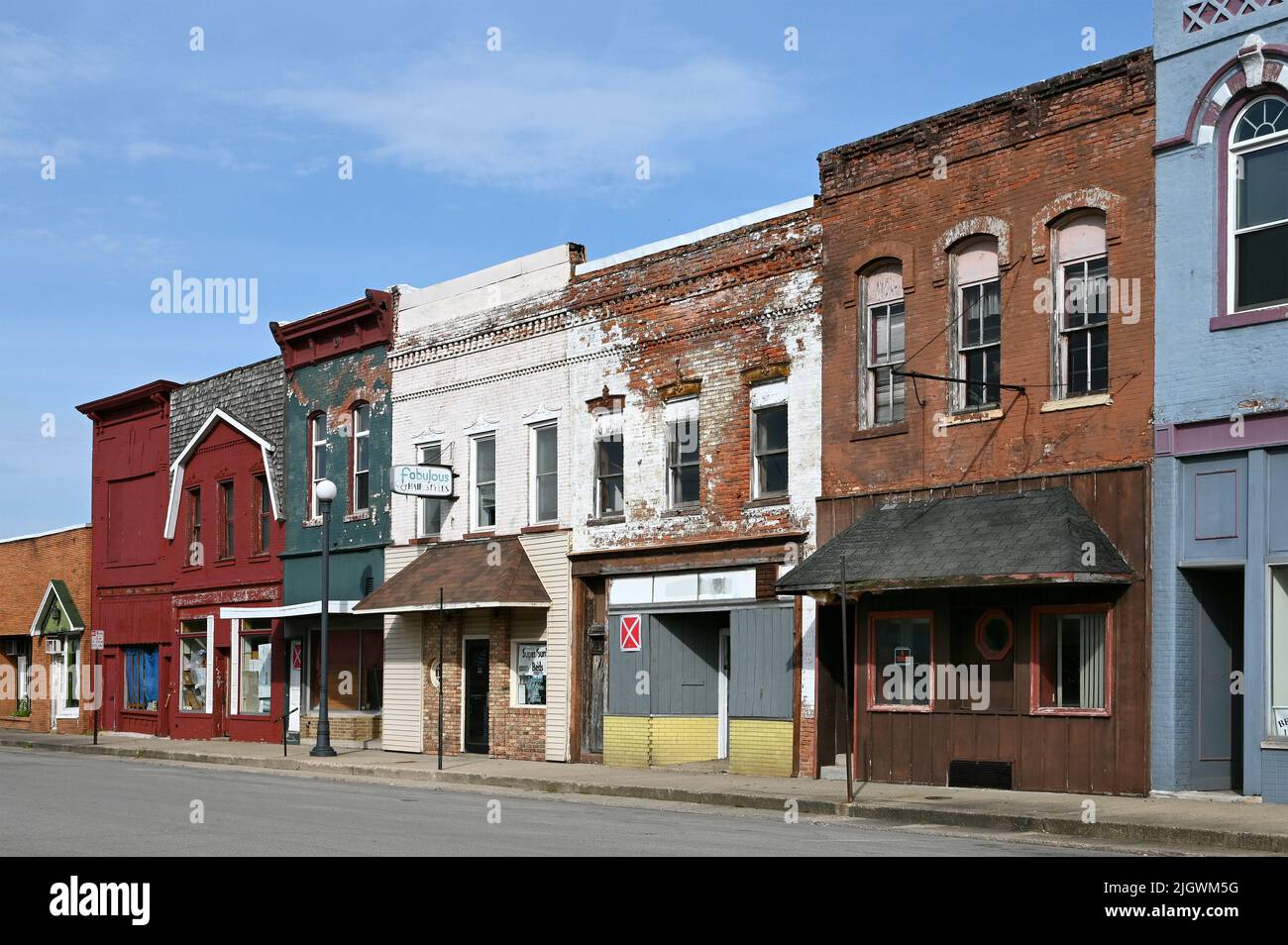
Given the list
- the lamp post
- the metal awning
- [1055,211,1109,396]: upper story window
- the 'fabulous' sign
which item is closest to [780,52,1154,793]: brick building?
[1055,211,1109,396]: upper story window

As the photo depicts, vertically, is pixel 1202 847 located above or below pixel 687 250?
below

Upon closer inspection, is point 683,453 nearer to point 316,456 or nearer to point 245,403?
point 316,456

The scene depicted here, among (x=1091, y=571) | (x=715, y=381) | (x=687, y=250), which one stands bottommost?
(x=1091, y=571)

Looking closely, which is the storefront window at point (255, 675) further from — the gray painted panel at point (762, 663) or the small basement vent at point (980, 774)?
the small basement vent at point (980, 774)

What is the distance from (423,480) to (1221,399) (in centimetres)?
1590

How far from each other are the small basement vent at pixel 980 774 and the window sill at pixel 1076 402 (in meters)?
4.46

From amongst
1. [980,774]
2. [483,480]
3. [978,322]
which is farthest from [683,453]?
[980,774]

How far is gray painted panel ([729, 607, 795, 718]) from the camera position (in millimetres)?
24500

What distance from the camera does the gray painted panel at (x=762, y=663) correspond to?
80.4ft

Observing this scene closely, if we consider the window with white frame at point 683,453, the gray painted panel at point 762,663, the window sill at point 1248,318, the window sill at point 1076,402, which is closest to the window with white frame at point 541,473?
the window with white frame at point 683,453
